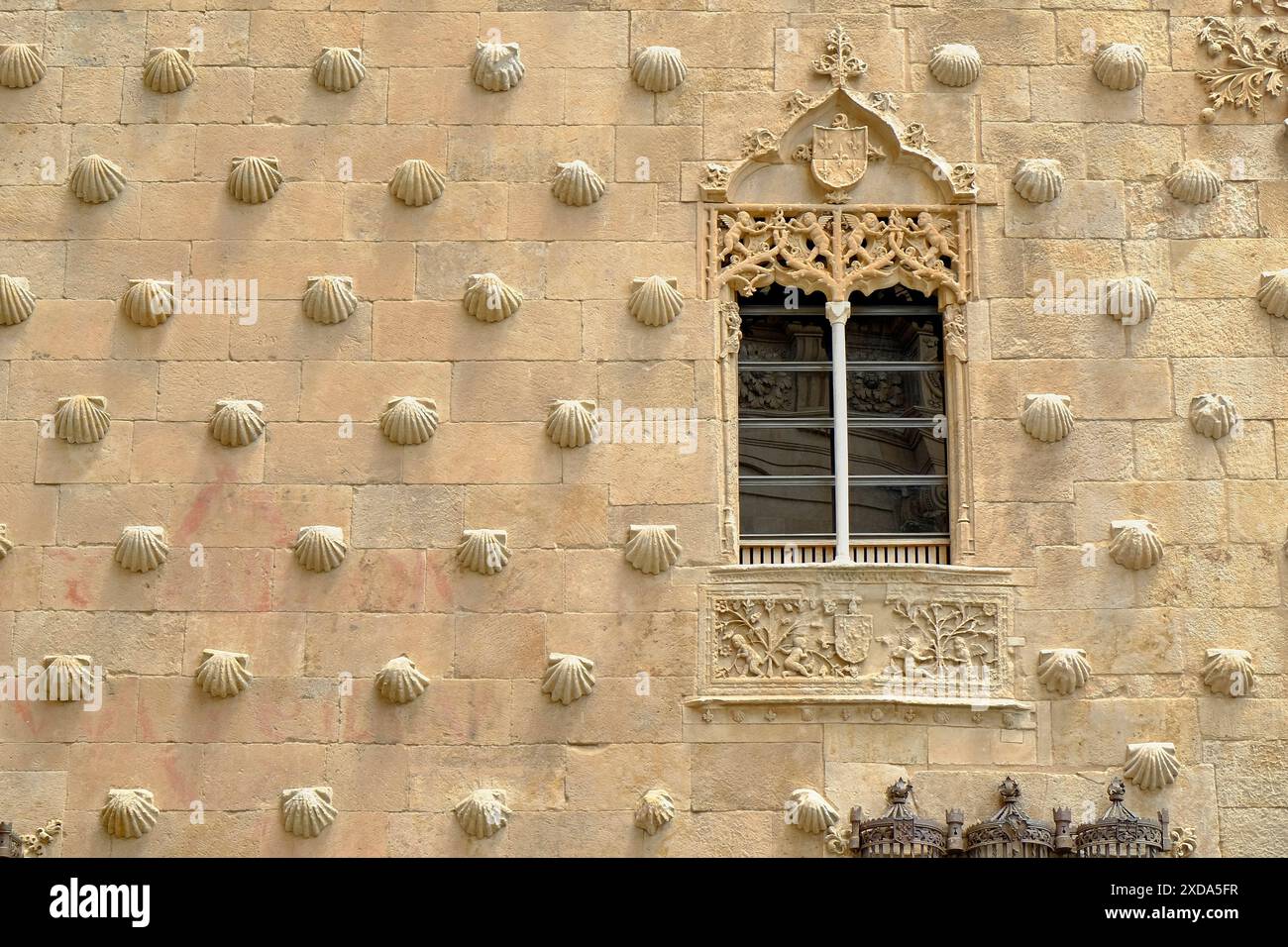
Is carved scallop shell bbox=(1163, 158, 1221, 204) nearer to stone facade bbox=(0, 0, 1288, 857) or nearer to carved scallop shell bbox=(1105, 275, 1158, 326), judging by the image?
stone facade bbox=(0, 0, 1288, 857)

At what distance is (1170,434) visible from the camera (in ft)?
46.7

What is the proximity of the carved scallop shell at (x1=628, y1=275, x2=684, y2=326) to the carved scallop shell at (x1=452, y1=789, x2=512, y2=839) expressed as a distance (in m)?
2.94

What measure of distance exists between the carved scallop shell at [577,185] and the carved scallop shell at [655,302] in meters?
0.62

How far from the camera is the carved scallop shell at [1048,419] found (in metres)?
14.1

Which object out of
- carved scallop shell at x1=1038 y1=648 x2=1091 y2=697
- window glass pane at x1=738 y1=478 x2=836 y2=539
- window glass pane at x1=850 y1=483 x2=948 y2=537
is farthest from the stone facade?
window glass pane at x1=738 y1=478 x2=836 y2=539

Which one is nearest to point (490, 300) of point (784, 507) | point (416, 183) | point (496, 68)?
point (416, 183)

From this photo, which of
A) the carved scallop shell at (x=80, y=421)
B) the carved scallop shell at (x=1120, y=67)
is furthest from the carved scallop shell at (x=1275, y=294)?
the carved scallop shell at (x=80, y=421)

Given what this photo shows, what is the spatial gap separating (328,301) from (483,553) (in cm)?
180

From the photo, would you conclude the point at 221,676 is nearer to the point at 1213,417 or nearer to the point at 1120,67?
the point at 1213,417

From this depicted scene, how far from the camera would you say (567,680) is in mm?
13602

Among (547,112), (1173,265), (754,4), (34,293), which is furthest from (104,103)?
(1173,265)

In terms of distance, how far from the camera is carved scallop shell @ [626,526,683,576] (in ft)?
45.4

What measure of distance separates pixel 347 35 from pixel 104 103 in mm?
1538
